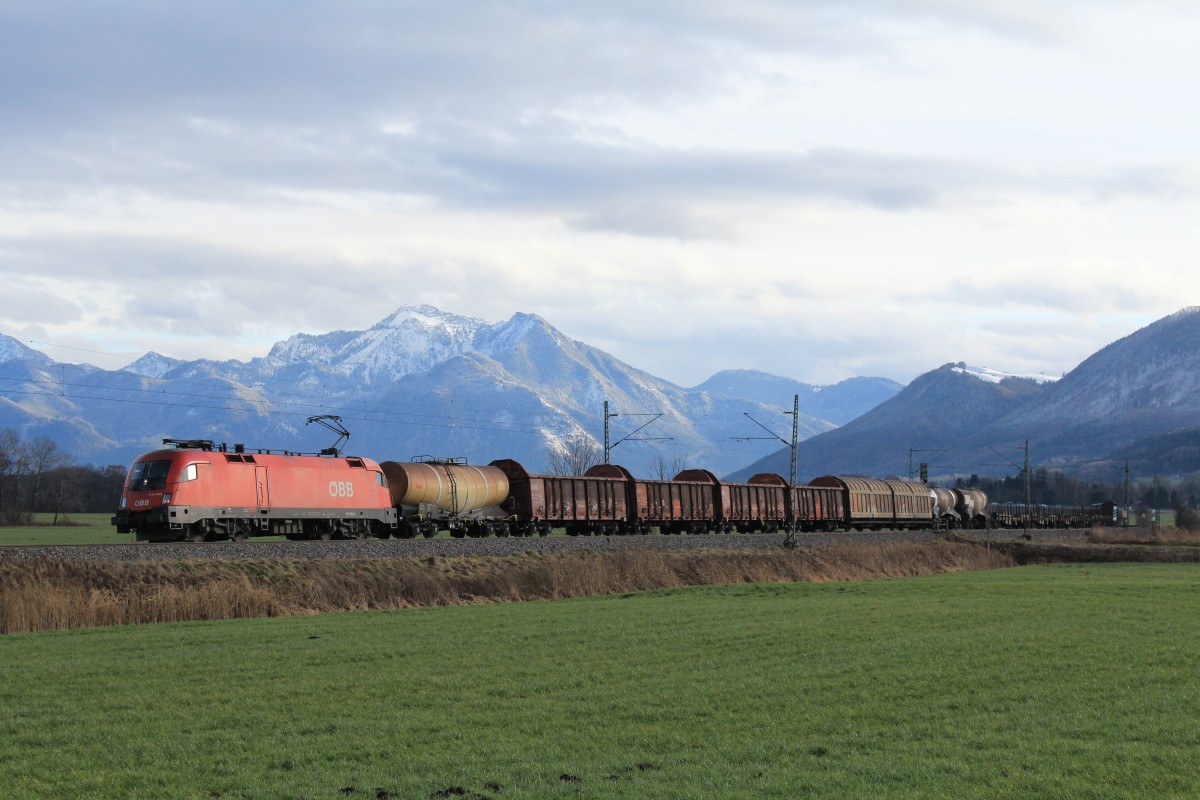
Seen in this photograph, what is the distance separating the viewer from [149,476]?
1962 inches

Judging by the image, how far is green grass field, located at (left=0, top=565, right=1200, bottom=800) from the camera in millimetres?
12695

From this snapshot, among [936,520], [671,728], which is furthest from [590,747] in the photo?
[936,520]

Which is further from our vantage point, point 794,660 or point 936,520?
point 936,520

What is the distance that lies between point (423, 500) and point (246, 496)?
11841 mm

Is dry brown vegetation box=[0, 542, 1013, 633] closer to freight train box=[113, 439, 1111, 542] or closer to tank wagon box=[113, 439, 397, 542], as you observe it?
freight train box=[113, 439, 1111, 542]

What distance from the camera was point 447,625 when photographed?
1098 inches

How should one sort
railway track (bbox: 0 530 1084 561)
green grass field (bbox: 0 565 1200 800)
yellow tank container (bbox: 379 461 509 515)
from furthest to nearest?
yellow tank container (bbox: 379 461 509 515) → railway track (bbox: 0 530 1084 561) → green grass field (bbox: 0 565 1200 800)

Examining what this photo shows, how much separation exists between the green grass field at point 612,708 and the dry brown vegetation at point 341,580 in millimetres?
2335

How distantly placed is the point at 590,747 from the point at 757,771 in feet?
7.35

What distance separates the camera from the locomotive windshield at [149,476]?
49.3 m

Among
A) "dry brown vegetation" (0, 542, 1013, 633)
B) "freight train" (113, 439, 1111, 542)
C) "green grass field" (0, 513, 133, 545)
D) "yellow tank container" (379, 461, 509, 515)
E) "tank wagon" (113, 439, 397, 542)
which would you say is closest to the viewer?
"dry brown vegetation" (0, 542, 1013, 633)

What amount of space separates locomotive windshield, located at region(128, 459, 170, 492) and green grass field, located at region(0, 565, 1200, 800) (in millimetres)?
22813

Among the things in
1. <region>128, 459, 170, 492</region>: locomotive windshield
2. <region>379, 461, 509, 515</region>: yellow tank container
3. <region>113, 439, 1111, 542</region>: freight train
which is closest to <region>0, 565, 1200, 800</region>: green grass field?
<region>128, 459, 170, 492</region>: locomotive windshield

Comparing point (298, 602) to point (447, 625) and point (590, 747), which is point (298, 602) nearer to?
point (447, 625)
